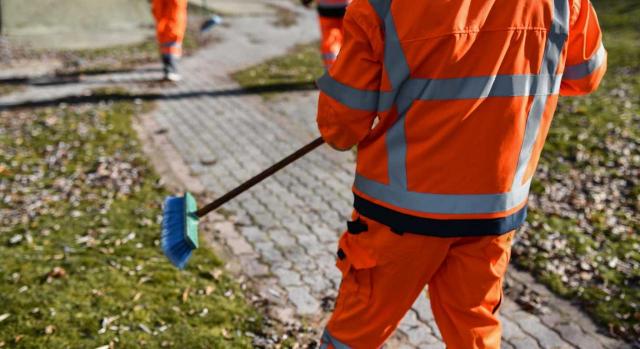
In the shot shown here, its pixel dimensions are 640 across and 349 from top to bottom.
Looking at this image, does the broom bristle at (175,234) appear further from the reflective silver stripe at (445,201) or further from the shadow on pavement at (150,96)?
the shadow on pavement at (150,96)

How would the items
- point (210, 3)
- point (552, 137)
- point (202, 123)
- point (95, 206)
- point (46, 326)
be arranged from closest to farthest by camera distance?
1. point (46, 326)
2. point (95, 206)
3. point (552, 137)
4. point (202, 123)
5. point (210, 3)

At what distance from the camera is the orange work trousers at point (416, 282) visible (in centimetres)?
240

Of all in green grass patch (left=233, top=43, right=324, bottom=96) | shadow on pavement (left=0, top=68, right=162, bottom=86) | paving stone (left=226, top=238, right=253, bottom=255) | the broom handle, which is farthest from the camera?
shadow on pavement (left=0, top=68, right=162, bottom=86)

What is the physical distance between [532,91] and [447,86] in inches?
13.1

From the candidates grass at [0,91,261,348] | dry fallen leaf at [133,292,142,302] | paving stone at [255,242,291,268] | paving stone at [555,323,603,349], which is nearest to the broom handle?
grass at [0,91,261,348]

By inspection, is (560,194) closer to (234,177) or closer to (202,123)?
(234,177)

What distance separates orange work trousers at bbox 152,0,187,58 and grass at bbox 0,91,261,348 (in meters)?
2.56

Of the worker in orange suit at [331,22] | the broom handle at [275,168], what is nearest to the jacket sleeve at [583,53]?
the broom handle at [275,168]

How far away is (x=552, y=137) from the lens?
249 inches

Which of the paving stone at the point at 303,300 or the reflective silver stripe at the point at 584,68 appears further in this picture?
the paving stone at the point at 303,300

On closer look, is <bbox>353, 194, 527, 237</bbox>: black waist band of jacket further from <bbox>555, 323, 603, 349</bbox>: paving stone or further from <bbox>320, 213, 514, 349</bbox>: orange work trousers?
<bbox>555, 323, 603, 349</bbox>: paving stone

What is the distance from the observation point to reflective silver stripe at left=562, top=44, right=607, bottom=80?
100 inches

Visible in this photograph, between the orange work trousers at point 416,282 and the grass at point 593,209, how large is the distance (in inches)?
58.4

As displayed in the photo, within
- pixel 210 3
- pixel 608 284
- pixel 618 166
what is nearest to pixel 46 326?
pixel 608 284
